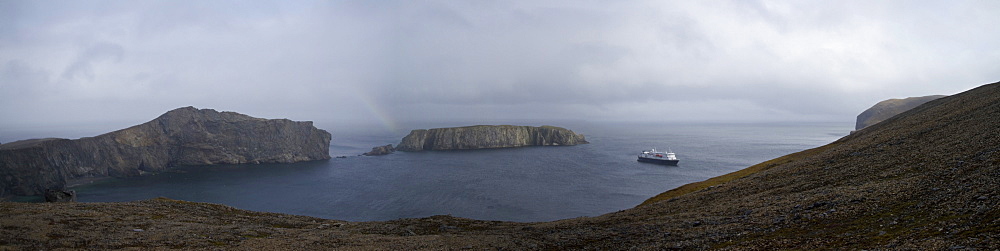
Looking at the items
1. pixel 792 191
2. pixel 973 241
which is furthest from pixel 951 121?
pixel 973 241

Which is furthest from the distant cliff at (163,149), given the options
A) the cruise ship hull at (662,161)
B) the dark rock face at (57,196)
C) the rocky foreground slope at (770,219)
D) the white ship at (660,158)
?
the cruise ship hull at (662,161)

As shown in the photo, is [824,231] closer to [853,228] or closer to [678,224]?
[853,228]

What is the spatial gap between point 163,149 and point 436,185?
421 ft

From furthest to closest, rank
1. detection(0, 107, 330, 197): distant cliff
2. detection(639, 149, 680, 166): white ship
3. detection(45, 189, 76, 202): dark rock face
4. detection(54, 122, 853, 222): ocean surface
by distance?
1. detection(639, 149, 680, 166): white ship
2. detection(0, 107, 330, 197): distant cliff
3. detection(54, 122, 853, 222): ocean surface
4. detection(45, 189, 76, 202): dark rock face

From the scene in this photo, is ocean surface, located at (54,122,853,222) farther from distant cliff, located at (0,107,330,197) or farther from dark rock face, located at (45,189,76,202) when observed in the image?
dark rock face, located at (45,189,76,202)

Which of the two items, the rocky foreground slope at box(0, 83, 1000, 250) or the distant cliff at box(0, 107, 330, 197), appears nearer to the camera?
the rocky foreground slope at box(0, 83, 1000, 250)

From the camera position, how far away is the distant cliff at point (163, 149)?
11062cm

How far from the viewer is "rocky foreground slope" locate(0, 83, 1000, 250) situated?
14945 millimetres

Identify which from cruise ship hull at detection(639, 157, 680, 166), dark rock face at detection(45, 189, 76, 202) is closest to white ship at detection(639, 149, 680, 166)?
cruise ship hull at detection(639, 157, 680, 166)

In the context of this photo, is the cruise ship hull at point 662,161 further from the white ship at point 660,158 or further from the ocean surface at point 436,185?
the ocean surface at point 436,185

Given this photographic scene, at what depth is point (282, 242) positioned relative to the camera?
27.4m

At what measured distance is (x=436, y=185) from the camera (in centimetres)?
10925

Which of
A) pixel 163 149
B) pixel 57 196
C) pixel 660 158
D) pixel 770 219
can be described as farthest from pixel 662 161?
pixel 163 149

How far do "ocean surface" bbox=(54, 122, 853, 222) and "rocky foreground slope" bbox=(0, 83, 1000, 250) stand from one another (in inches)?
1586
